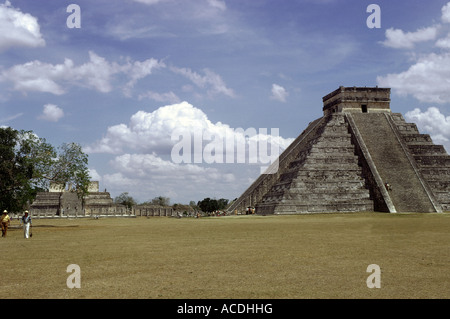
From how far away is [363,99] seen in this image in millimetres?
45750

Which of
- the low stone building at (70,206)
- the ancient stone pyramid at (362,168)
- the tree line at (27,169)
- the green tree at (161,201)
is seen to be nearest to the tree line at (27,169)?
the tree line at (27,169)

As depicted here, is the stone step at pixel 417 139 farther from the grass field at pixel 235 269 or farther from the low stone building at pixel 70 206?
the low stone building at pixel 70 206

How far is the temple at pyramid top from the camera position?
45.6 metres

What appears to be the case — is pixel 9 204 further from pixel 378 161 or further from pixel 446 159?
pixel 446 159

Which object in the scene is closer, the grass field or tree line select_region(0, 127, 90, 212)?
the grass field

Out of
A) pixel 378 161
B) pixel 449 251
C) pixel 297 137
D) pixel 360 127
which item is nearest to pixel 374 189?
pixel 378 161

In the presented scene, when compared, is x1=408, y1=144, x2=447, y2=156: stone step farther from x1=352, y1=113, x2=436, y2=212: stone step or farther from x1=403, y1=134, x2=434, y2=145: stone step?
x1=352, y1=113, x2=436, y2=212: stone step

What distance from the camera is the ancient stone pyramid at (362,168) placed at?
35438mm

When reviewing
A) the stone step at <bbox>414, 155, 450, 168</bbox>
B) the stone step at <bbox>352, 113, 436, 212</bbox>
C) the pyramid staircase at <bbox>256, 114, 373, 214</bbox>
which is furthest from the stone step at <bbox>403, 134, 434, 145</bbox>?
the pyramid staircase at <bbox>256, 114, 373, 214</bbox>

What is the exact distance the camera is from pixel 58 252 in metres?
13.4

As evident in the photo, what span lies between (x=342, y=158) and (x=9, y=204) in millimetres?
26815

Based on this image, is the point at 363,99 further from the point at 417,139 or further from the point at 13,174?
the point at 13,174

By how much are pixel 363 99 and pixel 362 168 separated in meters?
10.1

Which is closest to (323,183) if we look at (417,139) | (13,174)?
(417,139)
